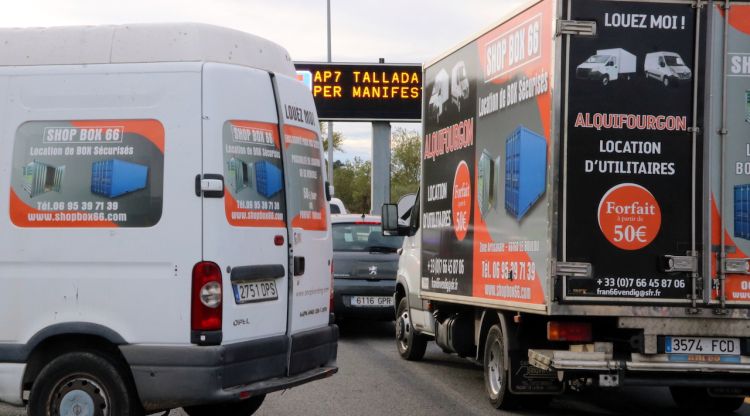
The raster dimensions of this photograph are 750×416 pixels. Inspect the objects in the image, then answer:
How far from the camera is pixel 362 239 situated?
15.2 metres

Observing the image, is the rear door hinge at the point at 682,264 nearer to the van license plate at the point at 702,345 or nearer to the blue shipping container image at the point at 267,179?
the van license plate at the point at 702,345

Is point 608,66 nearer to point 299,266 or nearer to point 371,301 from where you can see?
point 299,266

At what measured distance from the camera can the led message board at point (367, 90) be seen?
27484 millimetres

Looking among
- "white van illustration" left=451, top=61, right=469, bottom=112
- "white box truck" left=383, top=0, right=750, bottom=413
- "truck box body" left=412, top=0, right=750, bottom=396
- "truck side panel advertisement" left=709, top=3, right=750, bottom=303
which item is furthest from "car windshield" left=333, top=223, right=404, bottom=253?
"truck side panel advertisement" left=709, top=3, right=750, bottom=303

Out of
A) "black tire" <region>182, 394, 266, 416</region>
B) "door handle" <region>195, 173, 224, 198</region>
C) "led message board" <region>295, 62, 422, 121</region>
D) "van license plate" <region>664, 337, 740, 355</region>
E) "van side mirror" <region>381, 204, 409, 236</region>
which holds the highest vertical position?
"led message board" <region>295, 62, 422, 121</region>

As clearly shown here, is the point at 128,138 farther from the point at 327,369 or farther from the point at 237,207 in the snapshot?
the point at 327,369

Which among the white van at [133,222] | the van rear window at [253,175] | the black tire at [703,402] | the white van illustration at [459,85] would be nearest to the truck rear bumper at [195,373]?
the white van at [133,222]

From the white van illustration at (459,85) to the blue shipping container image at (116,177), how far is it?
4.01 meters

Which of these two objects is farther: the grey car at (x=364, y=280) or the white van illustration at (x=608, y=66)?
the grey car at (x=364, y=280)

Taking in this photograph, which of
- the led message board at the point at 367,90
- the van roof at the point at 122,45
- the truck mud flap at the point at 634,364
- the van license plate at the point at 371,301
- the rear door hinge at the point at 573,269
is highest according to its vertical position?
the led message board at the point at 367,90

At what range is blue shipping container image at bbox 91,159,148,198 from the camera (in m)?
6.68

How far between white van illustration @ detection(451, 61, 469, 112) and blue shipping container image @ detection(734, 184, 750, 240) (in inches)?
113

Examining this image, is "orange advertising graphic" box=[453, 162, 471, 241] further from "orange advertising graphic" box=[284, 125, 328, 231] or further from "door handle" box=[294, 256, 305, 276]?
"door handle" box=[294, 256, 305, 276]

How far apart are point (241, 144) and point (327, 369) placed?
71.7 inches
